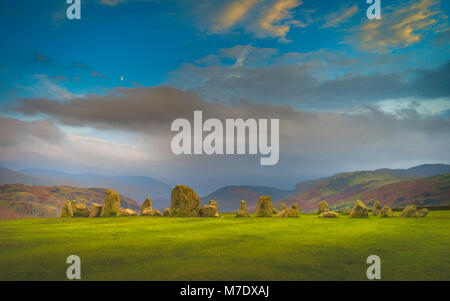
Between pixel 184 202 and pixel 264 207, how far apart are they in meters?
12.2

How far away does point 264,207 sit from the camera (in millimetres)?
44344

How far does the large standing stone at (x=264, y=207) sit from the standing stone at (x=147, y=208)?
682 inches

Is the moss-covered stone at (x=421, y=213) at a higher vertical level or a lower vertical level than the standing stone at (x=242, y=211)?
higher

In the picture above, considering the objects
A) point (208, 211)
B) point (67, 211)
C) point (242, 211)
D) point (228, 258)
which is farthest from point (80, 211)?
point (228, 258)

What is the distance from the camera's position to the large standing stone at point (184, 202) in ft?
142

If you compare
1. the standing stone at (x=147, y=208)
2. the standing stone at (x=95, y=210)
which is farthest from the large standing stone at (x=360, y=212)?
the standing stone at (x=95, y=210)

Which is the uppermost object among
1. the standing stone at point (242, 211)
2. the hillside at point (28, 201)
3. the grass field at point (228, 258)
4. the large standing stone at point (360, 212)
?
the grass field at point (228, 258)

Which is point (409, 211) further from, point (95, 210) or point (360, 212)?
point (95, 210)

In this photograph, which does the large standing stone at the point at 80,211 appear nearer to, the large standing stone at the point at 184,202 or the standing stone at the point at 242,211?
the large standing stone at the point at 184,202
